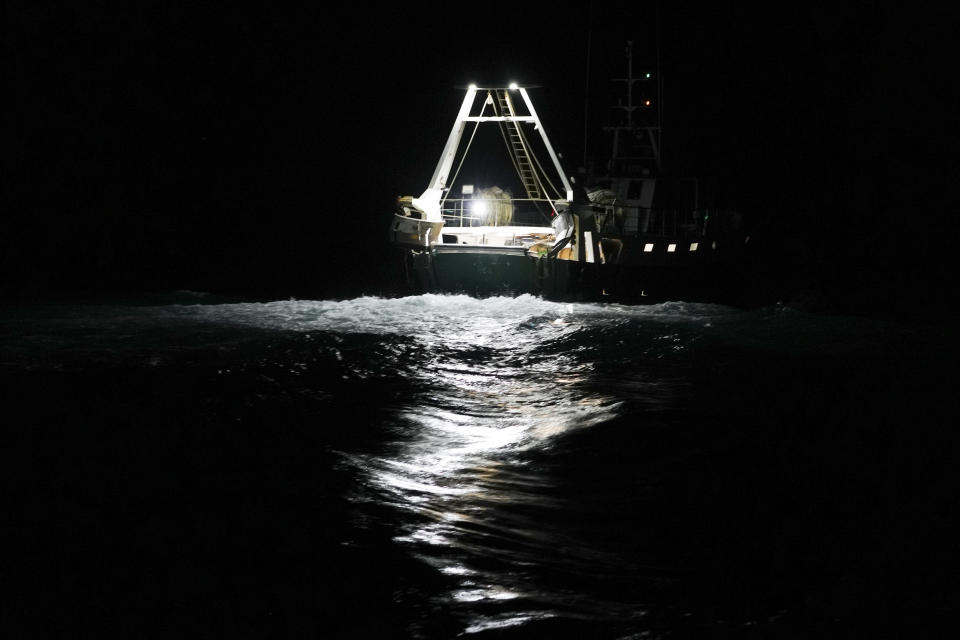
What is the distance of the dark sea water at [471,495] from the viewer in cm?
502

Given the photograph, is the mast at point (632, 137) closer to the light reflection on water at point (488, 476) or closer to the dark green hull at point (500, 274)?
the dark green hull at point (500, 274)

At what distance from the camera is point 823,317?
2050 cm

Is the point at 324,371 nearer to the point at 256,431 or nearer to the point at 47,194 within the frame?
the point at 256,431

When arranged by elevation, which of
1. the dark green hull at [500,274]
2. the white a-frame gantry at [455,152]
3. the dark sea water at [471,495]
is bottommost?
the dark sea water at [471,495]

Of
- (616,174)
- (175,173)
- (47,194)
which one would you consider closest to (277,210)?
(175,173)

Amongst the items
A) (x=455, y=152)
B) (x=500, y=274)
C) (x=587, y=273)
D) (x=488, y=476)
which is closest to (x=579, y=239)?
(x=587, y=273)

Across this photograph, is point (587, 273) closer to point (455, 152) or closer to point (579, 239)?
point (579, 239)

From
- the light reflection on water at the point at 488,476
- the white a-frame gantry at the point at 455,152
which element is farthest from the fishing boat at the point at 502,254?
the light reflection on water at the point at 488,476

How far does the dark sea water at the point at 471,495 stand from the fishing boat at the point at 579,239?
294 inches

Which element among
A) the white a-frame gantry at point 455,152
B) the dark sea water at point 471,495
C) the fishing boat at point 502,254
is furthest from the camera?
the white a-frame gantry at point 455,152

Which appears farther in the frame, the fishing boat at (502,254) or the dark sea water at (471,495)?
the fishing boat at (502,254)

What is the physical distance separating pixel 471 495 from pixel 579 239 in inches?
580

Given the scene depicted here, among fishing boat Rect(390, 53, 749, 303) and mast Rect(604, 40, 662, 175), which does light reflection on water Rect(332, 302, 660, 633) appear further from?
mast Rect(604, 40, 662, 175)

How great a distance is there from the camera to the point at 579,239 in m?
21.0
